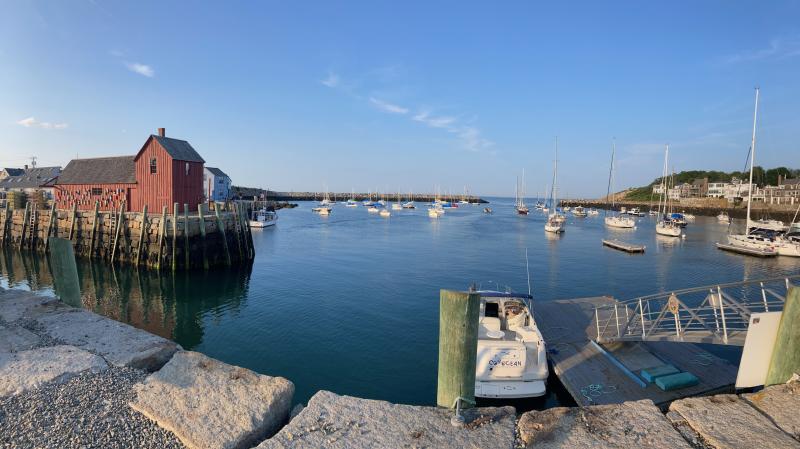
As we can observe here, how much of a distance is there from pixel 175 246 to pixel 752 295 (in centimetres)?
3881

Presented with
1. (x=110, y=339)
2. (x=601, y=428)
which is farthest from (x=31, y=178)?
(x=601, y=428)

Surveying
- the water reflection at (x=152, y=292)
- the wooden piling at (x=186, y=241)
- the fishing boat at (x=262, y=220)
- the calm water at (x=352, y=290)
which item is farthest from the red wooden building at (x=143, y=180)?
the fishing boat at (x=262, y=220)

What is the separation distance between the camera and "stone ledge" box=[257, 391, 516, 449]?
18.3ft

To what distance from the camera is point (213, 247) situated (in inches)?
1254

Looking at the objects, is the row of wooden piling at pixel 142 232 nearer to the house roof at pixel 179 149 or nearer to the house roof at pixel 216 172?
the house roof at pixel 179 149

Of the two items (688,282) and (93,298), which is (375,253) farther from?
(688,282)

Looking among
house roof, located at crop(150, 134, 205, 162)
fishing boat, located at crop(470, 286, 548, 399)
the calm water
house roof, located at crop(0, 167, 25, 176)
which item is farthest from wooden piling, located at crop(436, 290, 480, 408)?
house roof, located at crop(0, 167, 25, 176)

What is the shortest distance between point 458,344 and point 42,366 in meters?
7.91

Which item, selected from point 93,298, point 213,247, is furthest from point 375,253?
point 93,298

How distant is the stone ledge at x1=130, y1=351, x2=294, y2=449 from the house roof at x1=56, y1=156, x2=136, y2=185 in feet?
108

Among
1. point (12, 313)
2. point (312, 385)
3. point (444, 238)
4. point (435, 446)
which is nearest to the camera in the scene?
point (435, 446)

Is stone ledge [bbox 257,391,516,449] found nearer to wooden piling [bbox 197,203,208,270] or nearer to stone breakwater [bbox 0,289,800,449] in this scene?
stone breakwater [bbox 0,289,800,449]

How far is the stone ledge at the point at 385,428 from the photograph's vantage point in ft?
18.3

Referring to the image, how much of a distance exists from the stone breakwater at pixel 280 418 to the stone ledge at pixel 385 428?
16 mm
